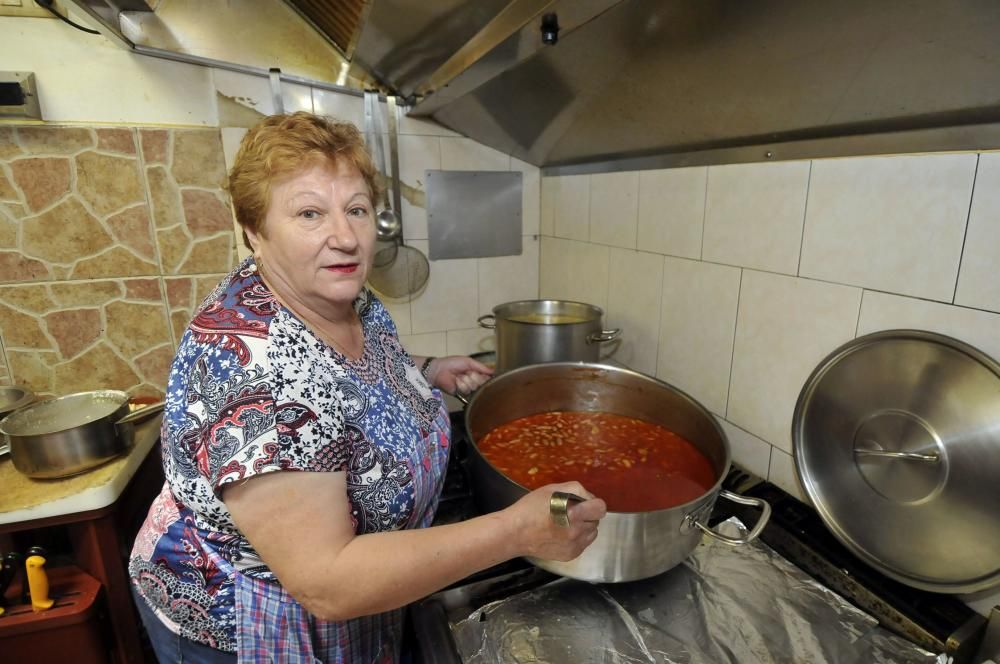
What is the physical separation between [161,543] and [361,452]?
0.34m

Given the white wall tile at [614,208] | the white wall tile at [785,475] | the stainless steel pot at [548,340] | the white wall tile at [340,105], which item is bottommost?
the white wall tile at [785,475]

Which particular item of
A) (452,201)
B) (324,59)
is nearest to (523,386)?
(452,201)

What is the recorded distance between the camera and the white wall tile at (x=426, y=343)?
1863mm

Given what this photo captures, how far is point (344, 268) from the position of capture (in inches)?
27.5

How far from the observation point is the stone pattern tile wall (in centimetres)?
141

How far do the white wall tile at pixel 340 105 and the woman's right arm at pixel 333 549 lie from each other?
1.34m

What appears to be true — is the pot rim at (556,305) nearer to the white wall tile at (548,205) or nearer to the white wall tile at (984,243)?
the white wall tile at (548,205)

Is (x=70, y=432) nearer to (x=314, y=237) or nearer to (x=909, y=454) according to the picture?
(x=314, y=237)

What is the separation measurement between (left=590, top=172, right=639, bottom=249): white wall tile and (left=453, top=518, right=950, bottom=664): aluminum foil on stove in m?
0.87

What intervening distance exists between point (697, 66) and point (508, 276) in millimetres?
1184

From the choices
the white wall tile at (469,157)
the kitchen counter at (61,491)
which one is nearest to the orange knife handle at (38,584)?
the kitchen counter at (61,491)

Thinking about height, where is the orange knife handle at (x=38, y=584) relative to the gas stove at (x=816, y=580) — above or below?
below

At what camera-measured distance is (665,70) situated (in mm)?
855

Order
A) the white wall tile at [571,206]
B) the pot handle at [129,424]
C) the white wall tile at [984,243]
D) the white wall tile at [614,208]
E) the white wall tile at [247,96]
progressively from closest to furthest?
the white wall tile at [984,243] → the pot handle at [129,424] → the white wall tile at [614,208] → the white wall tile at [247,96] → the white wall tile at [571,206]
